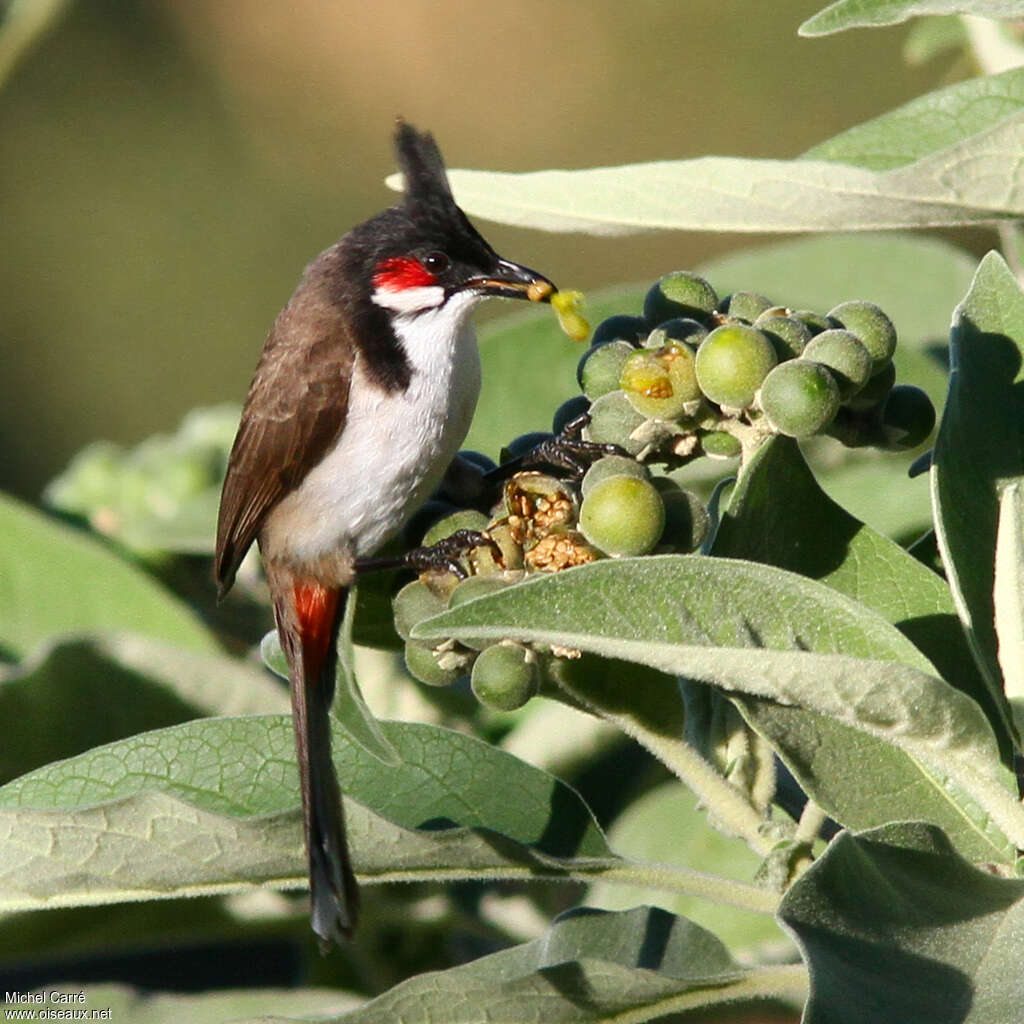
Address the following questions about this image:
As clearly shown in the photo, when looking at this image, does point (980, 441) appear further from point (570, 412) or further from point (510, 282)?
point (510, 282)

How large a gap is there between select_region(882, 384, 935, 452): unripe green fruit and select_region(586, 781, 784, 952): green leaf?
684 mm

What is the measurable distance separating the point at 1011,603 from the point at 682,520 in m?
0.30

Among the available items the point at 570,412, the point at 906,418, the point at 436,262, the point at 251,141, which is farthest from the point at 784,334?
the point at 251,141

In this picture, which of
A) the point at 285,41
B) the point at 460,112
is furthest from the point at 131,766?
the point at 285,41

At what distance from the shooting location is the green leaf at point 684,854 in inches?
80.9

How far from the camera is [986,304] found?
1.47 metres

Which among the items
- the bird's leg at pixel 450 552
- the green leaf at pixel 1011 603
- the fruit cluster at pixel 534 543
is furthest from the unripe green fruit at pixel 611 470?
the green leaf at pixel 1011 603

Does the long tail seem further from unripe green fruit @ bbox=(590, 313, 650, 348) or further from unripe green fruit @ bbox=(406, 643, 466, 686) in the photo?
unripe green fruit @ bbox=(590, 313, 650, 348)

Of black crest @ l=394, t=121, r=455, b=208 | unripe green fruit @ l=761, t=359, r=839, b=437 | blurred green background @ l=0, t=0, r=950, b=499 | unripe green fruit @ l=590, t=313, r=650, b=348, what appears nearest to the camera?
unripe green fruit @ l=761, t=359, r=839, b=437

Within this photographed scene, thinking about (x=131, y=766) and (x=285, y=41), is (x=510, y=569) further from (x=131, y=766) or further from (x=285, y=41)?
(x=285, y=41)

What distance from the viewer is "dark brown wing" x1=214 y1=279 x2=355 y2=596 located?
97.7 inches

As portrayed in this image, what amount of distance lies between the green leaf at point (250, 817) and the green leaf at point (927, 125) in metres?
0.72

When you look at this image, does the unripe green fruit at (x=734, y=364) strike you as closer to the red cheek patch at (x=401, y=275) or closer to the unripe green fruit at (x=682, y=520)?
the unripe green fruit at (x=682, y=520)

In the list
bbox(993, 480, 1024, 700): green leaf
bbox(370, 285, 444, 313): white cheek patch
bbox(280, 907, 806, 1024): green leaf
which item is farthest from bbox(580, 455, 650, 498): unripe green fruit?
bbox(370, 285, 444, 313): white cheek patch
